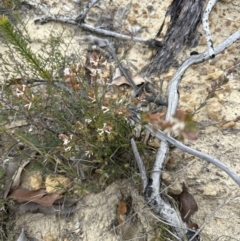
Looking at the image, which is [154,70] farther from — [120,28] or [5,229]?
[5,229]

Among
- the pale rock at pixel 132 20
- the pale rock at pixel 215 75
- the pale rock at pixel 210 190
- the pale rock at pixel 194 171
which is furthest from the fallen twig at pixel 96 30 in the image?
the pale rock at pixel 210 190

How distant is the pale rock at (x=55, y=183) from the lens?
1919 millimetres

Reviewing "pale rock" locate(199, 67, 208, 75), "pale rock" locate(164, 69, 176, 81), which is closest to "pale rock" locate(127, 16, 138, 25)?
"pale rock" locate(164, 69, 176, 81)

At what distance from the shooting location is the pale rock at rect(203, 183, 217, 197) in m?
1.85

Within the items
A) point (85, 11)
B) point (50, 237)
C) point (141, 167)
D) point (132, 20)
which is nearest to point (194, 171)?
point (141, 167)

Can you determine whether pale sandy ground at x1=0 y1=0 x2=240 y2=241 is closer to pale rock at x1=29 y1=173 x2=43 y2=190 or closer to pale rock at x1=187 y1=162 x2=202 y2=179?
pale rock at x1=187 y1=162 x2=202 y2=179

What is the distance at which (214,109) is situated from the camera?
82.3 inches

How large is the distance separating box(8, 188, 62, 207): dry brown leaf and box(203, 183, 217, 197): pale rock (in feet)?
2.22

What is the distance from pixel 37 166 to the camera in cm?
199

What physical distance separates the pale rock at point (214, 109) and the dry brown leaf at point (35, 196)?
0.85 meters

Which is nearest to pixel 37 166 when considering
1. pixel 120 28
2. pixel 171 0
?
pixel 120 28

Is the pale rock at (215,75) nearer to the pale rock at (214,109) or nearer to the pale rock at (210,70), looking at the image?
the pale rock at (210,70)

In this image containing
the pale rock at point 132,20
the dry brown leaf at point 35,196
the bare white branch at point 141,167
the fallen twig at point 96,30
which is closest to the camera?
the bare white branch at point 141,167

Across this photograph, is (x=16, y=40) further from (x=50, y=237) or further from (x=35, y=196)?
(x=50, y=237)
